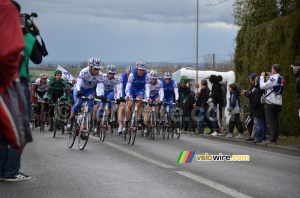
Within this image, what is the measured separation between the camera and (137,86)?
18172 mm

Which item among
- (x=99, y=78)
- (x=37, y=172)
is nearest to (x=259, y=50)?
(x=99, y=78)

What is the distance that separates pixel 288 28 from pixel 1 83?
52.9 ft

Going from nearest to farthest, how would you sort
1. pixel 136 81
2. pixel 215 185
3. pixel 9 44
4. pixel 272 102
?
pixel 9 44 < pixel 215 185 < pixel 272 102 < pixel 136 81

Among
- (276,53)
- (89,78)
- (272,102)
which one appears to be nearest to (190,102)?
(276,53)

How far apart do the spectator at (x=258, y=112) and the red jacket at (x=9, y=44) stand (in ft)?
43.7

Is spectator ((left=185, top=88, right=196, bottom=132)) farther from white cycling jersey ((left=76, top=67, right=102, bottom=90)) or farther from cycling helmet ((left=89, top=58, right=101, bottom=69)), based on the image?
cycling helmet ((left=89, top=58, right=101, bottom=69))

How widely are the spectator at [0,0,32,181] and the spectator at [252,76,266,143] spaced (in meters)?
13.0

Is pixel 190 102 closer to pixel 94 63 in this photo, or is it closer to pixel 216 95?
pixel 216 95

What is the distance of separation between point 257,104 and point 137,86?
3.60 meters

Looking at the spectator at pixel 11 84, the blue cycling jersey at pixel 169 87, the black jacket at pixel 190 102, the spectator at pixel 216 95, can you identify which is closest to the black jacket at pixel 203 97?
the spectator at pixel 216 95

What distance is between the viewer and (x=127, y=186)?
8.29 metres

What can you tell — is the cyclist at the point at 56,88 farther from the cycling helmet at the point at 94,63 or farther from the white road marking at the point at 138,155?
the cycling helmet at the point at 94,63

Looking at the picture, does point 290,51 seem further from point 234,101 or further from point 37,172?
point 37,172

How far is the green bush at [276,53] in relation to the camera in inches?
748
